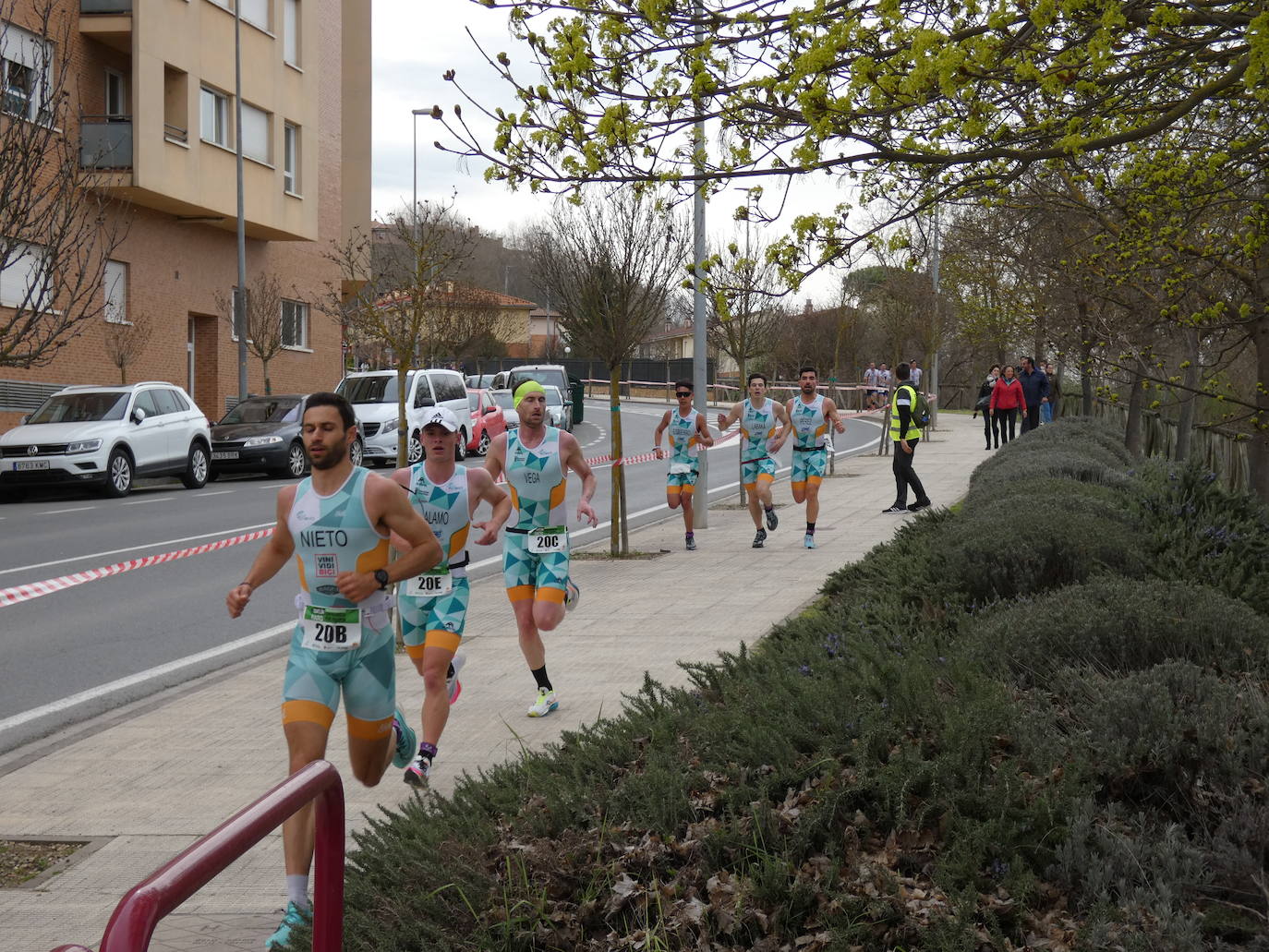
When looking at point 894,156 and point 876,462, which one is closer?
point 894,156

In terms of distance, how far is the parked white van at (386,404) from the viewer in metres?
29.4

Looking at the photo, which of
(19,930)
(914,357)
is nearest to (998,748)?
(19,930)

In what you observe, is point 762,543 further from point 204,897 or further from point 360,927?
point 360,927

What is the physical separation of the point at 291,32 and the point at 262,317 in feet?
27.5

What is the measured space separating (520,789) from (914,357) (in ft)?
187

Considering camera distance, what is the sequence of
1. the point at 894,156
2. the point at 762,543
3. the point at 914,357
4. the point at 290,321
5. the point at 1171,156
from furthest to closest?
the point at 914,357, the point at 290,321, the point at 762,543, the point at 1171,156, the point at 894,156

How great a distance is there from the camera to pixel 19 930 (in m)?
5.02

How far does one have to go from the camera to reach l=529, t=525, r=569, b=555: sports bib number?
8188 millimetres

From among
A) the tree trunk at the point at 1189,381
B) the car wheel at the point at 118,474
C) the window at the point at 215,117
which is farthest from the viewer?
the window at the point at 215,117

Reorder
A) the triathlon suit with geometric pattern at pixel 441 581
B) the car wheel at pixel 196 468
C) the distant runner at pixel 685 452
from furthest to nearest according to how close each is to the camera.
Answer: the car wheel at pixel 196 468
the distant runner at pixel 685 452
the triathlon suit with geometric pattern at pixel 441 581

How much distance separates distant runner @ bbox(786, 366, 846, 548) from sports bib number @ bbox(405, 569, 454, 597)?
923cm

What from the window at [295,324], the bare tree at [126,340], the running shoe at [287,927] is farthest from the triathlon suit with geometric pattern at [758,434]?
the window at [295,324]

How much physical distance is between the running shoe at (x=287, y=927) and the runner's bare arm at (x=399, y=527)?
1192mm

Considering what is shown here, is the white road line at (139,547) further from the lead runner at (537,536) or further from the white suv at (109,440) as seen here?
the lead runner at (537,536)
